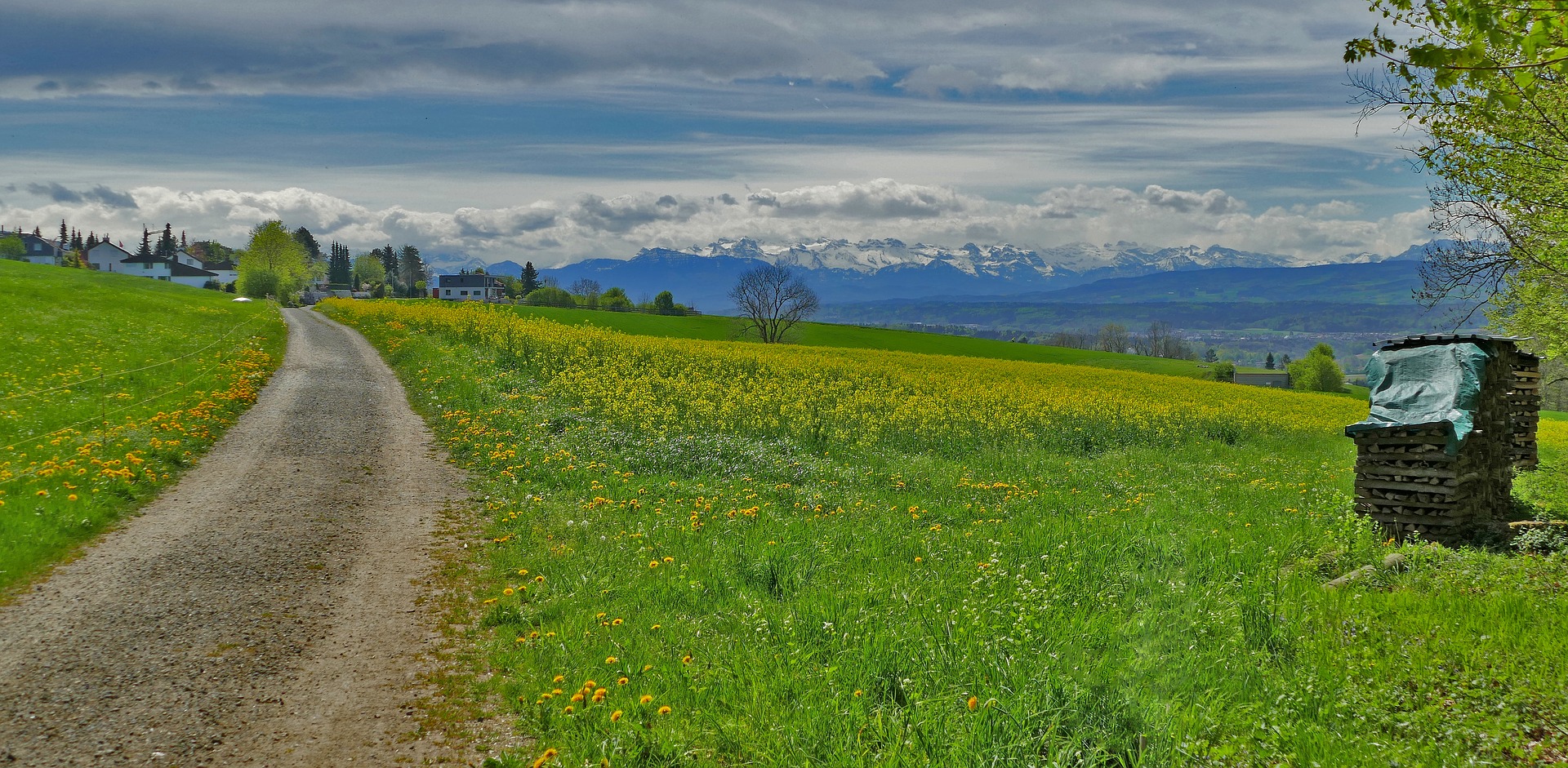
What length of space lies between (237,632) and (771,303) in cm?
10378

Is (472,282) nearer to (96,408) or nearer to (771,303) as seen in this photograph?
(771,303)

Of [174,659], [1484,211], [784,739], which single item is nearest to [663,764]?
[784,739]

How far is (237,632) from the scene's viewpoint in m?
7.93

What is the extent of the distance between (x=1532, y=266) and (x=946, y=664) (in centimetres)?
2233

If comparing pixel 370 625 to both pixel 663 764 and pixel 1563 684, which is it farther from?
pixel 1563 684

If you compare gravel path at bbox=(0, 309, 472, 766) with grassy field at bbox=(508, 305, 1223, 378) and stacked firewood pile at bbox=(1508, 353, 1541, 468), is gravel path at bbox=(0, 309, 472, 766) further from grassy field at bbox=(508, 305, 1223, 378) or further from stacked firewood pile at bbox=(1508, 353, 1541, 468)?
grassy field at bbox=(508, 305, 1223, 378)

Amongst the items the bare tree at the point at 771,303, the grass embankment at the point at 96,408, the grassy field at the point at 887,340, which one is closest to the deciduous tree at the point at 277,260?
the grassy field at the point at 887,340

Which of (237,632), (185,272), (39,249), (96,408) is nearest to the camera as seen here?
(237,632)

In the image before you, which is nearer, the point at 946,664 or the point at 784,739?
the point at 784,739

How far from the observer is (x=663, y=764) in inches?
224

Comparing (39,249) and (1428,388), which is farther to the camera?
(39,249)

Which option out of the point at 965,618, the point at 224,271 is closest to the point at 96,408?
the point at 965,618

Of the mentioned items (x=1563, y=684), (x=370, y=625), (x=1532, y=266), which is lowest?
(x=370, y=625)

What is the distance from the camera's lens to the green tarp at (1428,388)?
13188 millimetres
